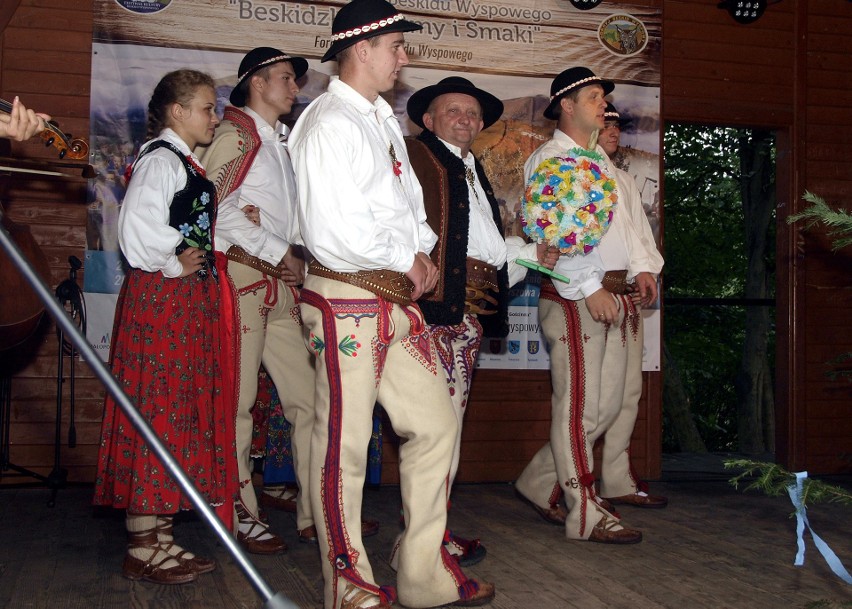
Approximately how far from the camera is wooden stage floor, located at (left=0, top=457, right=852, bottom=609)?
326 cm

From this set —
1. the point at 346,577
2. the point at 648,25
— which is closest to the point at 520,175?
the point at 648,25

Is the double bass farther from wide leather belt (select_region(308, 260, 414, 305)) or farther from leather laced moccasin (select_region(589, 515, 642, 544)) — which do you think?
leather laced moccasin (select_region(589, 515, 642, 544))

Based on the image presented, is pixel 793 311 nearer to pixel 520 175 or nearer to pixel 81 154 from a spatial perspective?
pixel 520 175

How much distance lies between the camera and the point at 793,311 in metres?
6.07

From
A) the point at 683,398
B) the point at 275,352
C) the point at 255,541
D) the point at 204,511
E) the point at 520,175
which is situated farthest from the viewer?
the point at 683,398

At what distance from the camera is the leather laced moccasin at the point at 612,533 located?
4.05 metres

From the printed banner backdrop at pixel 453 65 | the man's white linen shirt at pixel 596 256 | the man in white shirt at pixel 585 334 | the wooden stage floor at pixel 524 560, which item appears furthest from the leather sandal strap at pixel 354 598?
the printed banner backdrop at pixel 453 65

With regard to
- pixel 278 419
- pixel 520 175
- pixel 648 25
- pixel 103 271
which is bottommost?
pixel 278 419

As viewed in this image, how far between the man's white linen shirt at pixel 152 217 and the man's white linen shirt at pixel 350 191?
23.7 inches

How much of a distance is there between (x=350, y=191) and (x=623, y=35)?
355 centimetres

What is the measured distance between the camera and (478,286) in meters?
3.69

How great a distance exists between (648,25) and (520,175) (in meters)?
1.25

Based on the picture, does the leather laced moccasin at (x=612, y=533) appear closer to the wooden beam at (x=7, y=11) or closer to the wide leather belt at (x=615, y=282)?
the wide leather belt at (x=615, y=282)

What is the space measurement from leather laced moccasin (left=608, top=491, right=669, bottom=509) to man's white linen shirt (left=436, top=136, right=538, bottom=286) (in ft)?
5.15
